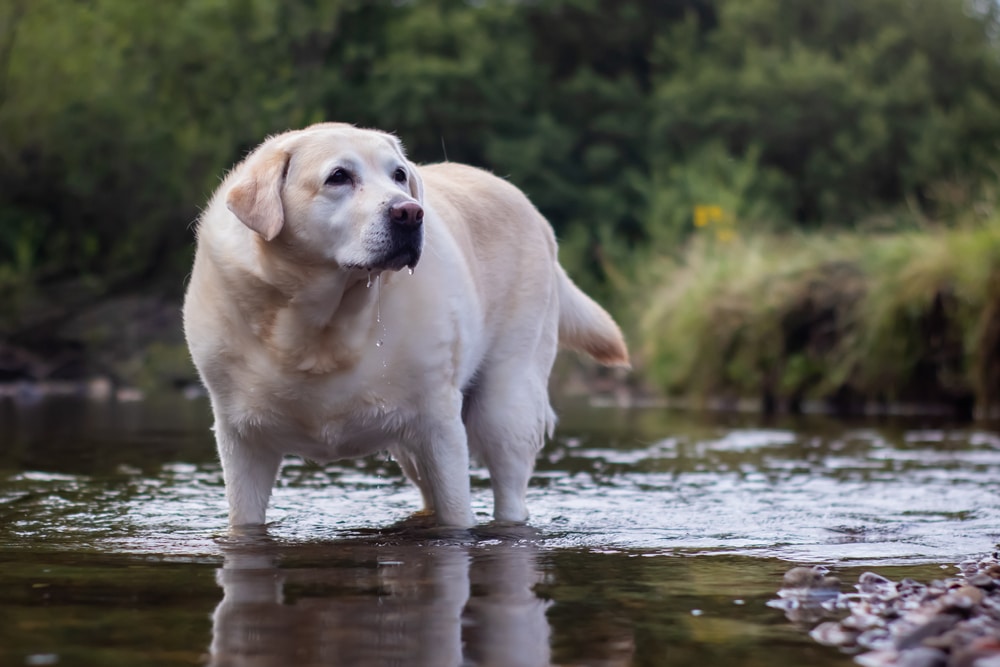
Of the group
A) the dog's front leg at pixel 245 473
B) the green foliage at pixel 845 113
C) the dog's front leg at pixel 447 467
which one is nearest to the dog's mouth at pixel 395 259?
the dog's front leg at pixel 447 467

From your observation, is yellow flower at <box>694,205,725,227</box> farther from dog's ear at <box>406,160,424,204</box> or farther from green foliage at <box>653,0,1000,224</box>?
dog's ear at <box>406,160,424,204</box>

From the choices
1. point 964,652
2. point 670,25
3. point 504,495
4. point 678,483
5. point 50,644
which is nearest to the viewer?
point 964,652

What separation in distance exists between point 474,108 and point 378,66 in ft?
7.05

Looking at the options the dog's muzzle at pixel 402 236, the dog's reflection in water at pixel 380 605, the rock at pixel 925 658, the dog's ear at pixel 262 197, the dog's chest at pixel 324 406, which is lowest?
the rock at pixel 925 658

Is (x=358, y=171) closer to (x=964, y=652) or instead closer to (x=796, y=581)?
(x=796, y=581)

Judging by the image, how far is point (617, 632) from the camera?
9.62 feet

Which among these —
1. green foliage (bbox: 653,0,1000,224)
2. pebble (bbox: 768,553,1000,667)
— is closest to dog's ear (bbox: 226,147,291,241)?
pebble (bbox: 768,553,1000,667)

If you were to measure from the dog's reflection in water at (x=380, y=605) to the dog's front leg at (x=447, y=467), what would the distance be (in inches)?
11.1

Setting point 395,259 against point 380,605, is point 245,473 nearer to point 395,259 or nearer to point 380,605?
point 395,259

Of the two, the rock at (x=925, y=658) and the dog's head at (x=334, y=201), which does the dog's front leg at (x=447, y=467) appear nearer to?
the dog's head at (x=334, y=201)

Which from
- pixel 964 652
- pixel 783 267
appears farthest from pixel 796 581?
pixel 783 267

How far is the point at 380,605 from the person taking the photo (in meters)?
3.21

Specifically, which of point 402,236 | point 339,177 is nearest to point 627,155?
point 339,177

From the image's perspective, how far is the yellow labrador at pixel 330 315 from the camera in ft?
13.8
